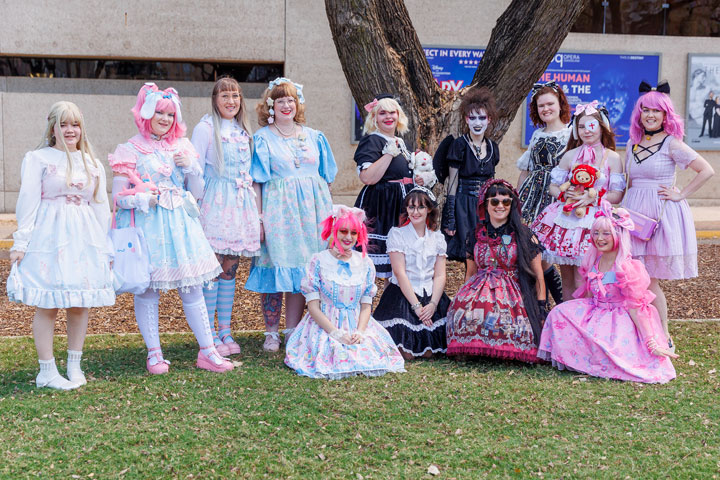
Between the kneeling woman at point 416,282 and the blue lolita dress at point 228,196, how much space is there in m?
0.96

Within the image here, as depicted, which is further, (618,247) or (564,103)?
(564,103)

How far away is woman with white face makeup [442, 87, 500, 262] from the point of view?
217 inches

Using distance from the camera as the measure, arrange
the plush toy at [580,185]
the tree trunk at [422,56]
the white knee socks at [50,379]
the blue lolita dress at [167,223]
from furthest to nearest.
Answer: the tree trunk at [422,56] < the plush toy at [580,185] < the blue lolita dress at [167,223] < the white knee socks at [50,379]

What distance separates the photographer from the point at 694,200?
1341 centimetres

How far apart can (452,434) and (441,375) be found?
0.97 metres

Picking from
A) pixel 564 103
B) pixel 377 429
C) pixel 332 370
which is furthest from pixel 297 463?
pixel 564 103

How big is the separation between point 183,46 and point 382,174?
304 inches

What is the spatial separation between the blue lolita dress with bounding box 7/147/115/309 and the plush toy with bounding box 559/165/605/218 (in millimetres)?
3037

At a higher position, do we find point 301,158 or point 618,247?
point 301,158

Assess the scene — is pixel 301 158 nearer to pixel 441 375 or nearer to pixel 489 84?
pixel 441 375

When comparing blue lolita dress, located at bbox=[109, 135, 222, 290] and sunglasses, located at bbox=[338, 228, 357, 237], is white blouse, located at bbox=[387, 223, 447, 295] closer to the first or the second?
sunglasses, located at bbox=[338, 228, 357, 237]

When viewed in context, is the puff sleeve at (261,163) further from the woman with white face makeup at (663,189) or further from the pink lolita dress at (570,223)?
the woman with white face makeup at (663,189)

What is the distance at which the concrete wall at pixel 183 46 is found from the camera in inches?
467

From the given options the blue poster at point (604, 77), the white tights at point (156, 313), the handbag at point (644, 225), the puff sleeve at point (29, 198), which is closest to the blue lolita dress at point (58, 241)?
the puff sleeve at point (29, 198)
